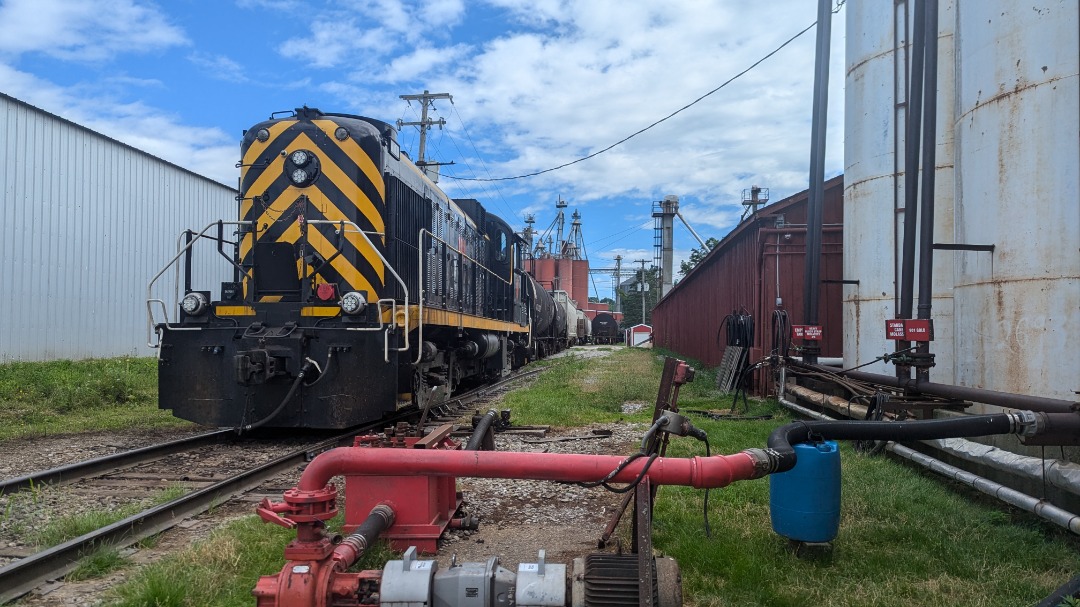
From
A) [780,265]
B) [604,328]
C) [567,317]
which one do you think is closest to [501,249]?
[780,265]

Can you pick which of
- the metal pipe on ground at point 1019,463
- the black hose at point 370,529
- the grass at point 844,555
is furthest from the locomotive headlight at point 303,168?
the metal pipe on ground at point 1019,463

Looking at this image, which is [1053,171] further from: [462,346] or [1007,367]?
[462,346]

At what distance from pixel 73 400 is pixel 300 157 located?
17.9ft

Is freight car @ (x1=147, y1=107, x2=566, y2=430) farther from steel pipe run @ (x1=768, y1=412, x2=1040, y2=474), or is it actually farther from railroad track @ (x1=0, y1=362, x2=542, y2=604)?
steel pipe run @ (x1=768, y1=412, x2=1040, y2=474)

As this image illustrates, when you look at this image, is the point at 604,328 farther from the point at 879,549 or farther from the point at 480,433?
the point at 879,549

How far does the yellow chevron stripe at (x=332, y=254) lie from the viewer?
7668 millimetres

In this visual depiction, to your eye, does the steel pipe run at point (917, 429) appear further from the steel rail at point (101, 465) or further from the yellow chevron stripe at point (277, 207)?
the yellow chevron stripe at point (277, 207)

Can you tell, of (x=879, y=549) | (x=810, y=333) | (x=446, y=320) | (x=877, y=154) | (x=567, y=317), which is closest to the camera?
(x=879, y=549)

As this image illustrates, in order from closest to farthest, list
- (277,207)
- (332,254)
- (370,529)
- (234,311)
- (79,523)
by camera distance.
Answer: (370,529) < (79,523) < (234,311) < (332,254) < (277,207)

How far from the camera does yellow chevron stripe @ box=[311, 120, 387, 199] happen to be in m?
7.77

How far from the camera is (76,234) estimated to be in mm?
14289

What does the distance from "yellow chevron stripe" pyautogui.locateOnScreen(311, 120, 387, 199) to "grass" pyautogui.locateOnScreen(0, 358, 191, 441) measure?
403cm

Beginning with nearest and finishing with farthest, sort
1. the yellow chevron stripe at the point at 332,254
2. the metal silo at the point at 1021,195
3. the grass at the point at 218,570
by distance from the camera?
the grass at the point at 218,570
the metal silo at the point at 1021,195
the yellow chevron stripe at the point at 332,254

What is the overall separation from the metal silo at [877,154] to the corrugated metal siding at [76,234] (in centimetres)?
1454
